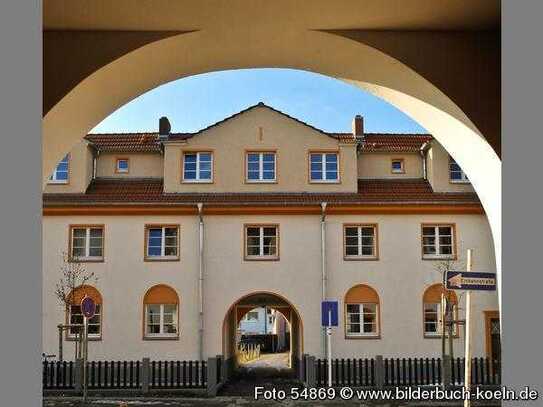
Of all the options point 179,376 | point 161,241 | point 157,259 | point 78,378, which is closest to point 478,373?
point 179,376

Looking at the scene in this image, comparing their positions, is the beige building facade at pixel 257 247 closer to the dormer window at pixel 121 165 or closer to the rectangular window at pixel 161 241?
the rectangular window at pixel 161 241

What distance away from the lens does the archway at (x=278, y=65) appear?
5.29 m

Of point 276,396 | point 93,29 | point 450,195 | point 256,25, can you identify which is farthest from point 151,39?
point 450,195

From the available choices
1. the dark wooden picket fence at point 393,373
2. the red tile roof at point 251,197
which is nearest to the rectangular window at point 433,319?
the dark wooden picket fence at point 393,373

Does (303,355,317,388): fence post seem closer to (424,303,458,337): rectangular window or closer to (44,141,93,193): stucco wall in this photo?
(424,303,458,337): rectangular window

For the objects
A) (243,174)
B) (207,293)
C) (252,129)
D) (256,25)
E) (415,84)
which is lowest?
(207,293)

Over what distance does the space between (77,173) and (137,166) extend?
233 centimetres

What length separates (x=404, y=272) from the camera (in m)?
24.7

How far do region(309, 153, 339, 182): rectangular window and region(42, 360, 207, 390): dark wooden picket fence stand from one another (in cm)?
889

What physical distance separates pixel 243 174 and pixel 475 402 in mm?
12405

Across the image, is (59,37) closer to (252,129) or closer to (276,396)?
(276,396)

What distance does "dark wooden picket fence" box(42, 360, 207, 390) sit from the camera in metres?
19.8

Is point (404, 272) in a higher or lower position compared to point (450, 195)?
lower

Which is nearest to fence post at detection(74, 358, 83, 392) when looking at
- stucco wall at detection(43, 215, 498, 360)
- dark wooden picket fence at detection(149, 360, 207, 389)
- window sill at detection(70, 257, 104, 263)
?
dark wooden picket fence at detection(149, 360, 207, 389)
